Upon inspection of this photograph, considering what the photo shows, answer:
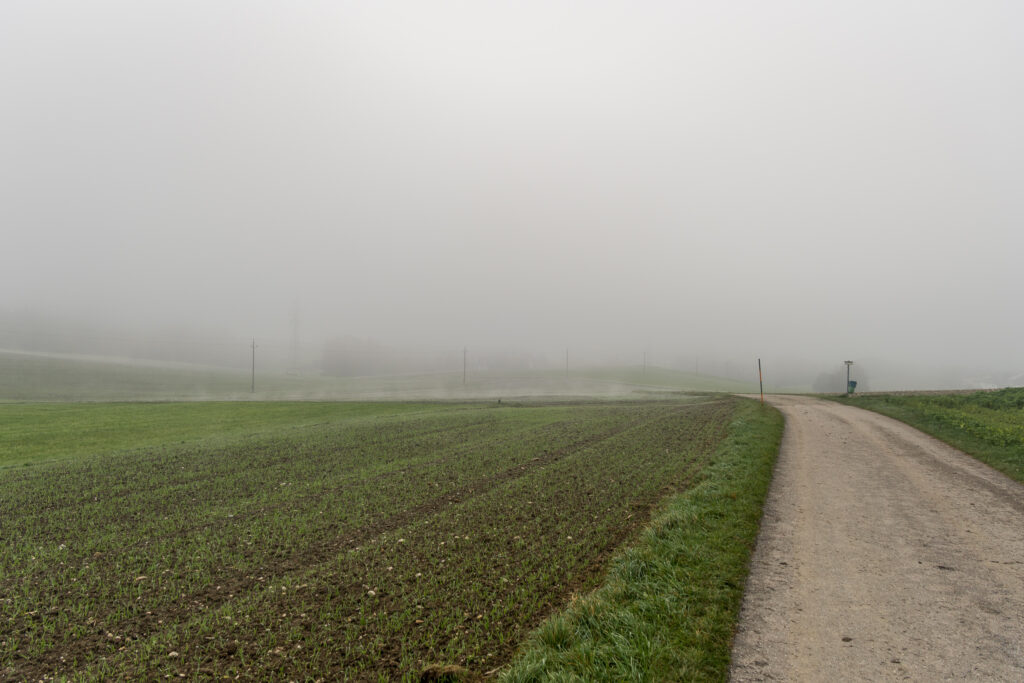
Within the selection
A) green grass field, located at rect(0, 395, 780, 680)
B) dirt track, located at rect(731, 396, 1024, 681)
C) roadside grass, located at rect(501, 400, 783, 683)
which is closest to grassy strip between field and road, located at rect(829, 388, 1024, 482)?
dirt track, located at rect(731, 396, 1024, 681)

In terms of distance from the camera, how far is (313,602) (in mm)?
7027

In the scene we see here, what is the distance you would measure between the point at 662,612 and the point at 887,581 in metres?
3.95

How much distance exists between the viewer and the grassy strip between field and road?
53.4 feet

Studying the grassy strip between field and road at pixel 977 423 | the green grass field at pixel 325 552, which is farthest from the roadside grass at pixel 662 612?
the grassy strip between field and road at pixel 977 423

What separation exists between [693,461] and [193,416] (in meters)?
43.2

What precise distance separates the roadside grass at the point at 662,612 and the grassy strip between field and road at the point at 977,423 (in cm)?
1201

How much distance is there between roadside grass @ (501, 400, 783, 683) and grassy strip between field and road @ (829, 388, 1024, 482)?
473 inches

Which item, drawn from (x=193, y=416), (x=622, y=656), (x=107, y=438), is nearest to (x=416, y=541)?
(x=622, y=656)

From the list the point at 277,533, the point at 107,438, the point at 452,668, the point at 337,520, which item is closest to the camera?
the point at 452,668

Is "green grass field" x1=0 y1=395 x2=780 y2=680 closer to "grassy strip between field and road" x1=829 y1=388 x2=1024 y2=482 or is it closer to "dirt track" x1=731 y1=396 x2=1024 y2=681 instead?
"dirt track" x1=731 y1=396 x2=1024 y2=681

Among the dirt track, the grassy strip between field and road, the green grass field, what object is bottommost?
the green grass field

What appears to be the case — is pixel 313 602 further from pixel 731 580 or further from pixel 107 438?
pixel 107 438

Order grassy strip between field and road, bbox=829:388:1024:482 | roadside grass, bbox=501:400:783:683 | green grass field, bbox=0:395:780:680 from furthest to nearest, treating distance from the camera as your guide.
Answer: grassy strip between field and road, bbox=829:388:1024:482 < green grass field, bbox=0:395:780:680 < roadside grass, bbox=501:400:783:683

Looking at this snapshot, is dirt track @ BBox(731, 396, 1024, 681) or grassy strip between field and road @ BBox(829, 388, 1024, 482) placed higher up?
grassy strip between field and road @ BBox(829, 388, 1024, 482)
